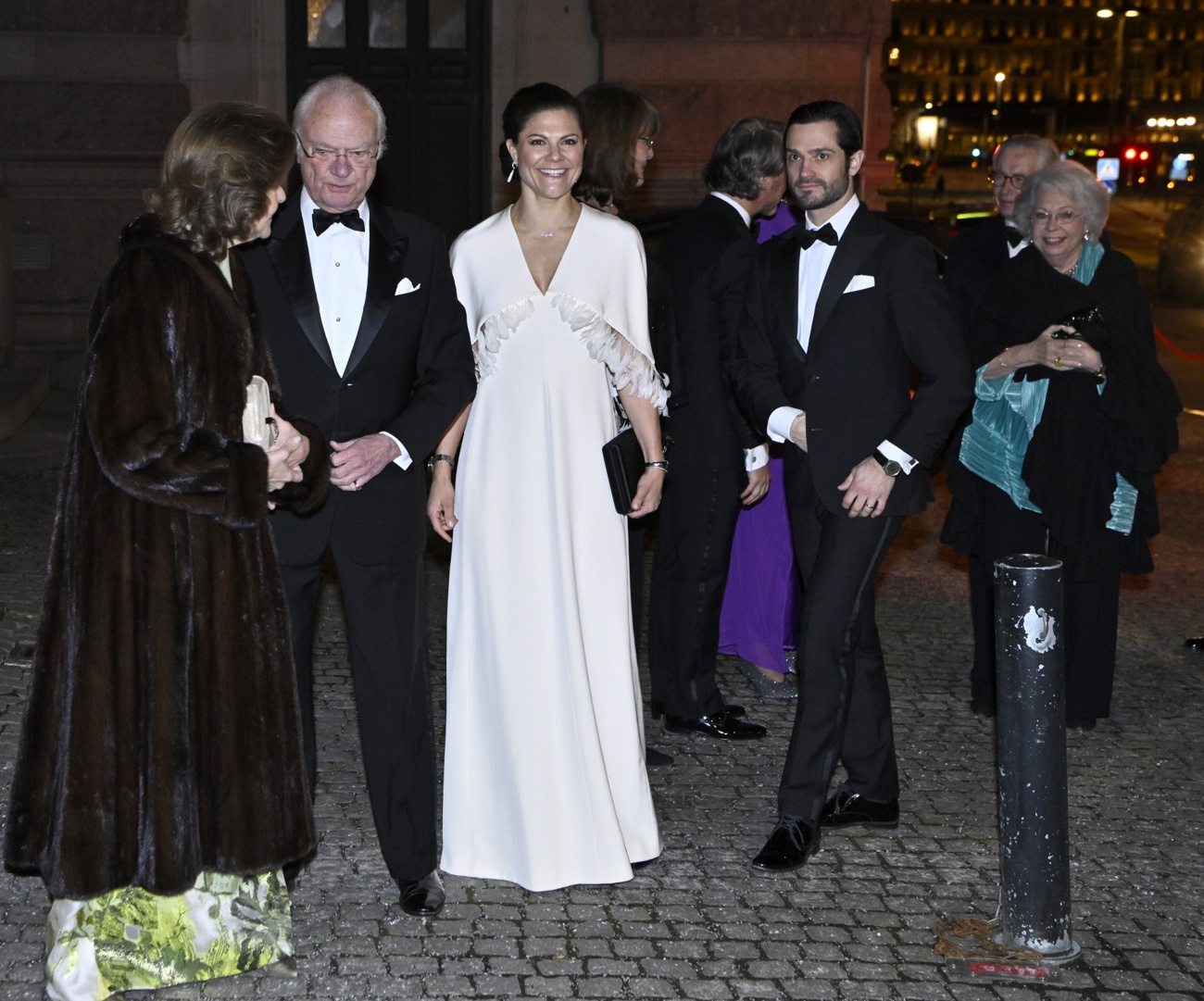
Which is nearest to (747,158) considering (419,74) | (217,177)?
(217,177)

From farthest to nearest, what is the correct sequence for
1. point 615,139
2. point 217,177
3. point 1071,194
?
1. point 1071,194
2. point 615,139
3. point 217,177

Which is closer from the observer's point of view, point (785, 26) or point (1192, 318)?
point (785, 26)

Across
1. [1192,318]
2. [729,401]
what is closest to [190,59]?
[729,401]

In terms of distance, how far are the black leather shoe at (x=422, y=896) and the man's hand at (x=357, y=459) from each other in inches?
45.5

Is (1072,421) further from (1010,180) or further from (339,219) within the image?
(339,219)

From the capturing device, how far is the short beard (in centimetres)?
498

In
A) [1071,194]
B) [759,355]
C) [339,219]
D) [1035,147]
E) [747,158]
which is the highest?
[1035,147]

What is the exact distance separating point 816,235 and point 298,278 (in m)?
1.62

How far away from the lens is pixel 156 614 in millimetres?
3773

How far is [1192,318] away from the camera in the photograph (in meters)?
22.5

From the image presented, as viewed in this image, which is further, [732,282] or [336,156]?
[732,282]

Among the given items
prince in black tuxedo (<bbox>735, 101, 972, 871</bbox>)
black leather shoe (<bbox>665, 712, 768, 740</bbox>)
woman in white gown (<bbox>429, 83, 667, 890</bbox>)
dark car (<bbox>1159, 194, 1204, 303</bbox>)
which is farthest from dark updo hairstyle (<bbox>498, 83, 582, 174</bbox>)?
dark car (<bbox>1159, 194, 1204, 303</bbox>)

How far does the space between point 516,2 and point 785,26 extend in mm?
2410

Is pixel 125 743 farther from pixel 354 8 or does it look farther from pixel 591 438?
pixel 354 8
